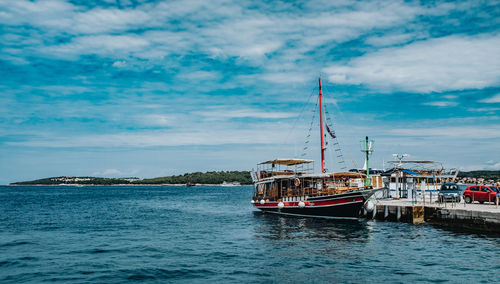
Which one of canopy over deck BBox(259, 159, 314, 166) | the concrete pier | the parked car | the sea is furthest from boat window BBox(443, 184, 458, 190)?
canopy over deck BBox(259, 159, 314, 166)

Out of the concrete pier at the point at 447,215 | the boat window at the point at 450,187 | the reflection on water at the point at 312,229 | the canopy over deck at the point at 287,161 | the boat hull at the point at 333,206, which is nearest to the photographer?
the concrete pier at the point at 447,215

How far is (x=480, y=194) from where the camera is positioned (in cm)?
3788

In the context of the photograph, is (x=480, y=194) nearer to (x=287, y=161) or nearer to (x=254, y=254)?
(x=287, y=161)

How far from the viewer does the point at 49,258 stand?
77.9ft

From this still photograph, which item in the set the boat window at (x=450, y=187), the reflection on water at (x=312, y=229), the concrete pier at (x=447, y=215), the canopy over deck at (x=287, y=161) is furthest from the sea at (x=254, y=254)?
the canopy over deck at (x=287, y=161)

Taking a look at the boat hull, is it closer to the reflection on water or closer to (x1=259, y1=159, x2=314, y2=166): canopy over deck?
the reflection on water

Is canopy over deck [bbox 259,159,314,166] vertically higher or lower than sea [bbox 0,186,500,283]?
higher

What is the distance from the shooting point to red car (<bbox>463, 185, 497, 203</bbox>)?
1462 inches

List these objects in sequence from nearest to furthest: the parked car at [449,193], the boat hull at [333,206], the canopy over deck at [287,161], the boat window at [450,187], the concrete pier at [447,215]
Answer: the concrete pier at [447,215] → the boat hull at [333,206] → the parked car at [449,193] → the boat window at [450,187] → the canopy over deck at [287,161]

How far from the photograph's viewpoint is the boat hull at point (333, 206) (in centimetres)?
3784

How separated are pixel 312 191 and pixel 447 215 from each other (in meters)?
14.0

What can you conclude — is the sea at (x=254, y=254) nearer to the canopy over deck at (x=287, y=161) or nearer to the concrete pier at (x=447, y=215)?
the concrete pier at (x=447, y=215)

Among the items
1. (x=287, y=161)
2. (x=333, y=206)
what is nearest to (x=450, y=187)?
(x=333, y=206)

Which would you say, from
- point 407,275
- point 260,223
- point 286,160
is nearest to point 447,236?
point 407,275
